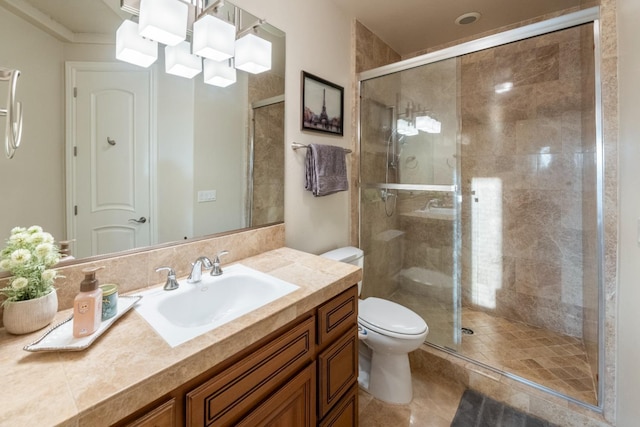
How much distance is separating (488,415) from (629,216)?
121cm

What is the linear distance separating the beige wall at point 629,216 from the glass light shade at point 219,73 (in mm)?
1700

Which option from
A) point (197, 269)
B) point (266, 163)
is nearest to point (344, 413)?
point (197, 269)

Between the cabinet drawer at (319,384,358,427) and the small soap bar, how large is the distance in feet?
2.67

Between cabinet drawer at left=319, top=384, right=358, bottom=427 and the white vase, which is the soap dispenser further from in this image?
cabinet drawer at left=319, top=384, right=358, bottom=427

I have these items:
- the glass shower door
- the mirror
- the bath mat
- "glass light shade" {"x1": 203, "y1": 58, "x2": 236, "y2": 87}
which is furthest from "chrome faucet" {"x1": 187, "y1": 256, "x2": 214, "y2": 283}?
the bath mat

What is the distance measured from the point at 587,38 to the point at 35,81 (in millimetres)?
2554

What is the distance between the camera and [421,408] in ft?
5.18

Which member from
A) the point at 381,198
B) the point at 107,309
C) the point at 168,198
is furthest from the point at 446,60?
the point at 107,309

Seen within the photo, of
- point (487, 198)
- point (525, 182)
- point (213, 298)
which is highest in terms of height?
point (525, 182)

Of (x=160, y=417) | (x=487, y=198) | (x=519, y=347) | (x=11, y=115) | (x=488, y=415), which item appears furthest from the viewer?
(x=487, y=198)

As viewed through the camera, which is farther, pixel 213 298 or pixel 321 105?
pixel 321 105

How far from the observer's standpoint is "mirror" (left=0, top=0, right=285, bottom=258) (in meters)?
0.85

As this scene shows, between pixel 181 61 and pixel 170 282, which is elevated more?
pixel 181 61

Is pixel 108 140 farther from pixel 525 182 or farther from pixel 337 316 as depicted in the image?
pixel 525 182
